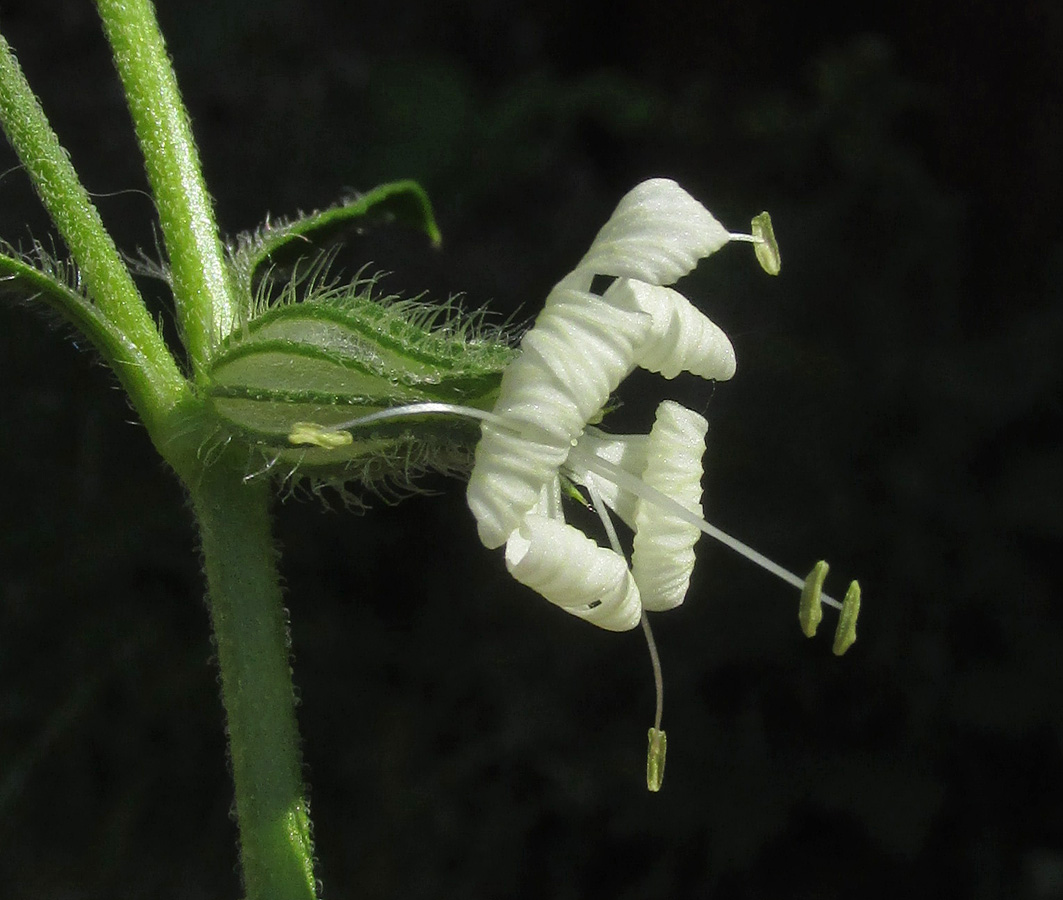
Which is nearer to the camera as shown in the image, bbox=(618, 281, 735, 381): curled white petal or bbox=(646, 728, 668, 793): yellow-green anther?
bbox=(618, 281, 735, 381): curled white petal

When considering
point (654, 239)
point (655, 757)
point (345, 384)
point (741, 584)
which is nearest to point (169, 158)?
point (345, 384)

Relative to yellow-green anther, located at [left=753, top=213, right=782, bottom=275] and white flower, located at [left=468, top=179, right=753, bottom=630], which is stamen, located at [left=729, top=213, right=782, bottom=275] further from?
white flower, located at [left=468, top=179, right=753, bottom=630]

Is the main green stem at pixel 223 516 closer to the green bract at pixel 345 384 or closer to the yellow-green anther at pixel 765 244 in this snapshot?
the green bract at pixel 345 384

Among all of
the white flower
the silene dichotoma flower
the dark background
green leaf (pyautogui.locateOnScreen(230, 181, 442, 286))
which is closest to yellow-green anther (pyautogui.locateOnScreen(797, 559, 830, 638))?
the silene dichotoma flower

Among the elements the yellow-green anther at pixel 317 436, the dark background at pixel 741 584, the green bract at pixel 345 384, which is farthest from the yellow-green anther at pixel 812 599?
the dark background at pixel 741 584

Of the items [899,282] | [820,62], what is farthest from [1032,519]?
[820,62]

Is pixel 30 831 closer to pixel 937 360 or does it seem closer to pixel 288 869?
pixel 288 869

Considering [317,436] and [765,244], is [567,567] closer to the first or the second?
[317,436]
